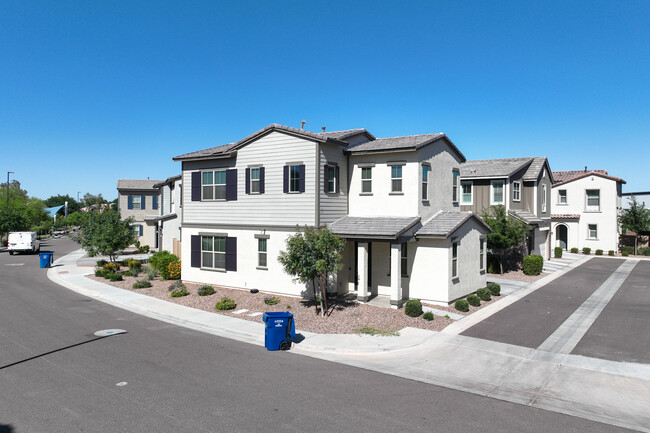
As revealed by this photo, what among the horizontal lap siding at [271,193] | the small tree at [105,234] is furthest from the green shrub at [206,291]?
the small tree at [105,234]

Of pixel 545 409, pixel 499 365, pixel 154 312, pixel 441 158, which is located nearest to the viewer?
pixel 545 409

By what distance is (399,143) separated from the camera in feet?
61.4

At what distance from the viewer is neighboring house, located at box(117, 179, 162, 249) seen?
42844mm

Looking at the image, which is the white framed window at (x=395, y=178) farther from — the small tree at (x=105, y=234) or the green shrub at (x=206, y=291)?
the small tree at (x=105, y=234)

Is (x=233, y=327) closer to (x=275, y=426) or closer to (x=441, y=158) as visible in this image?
(x=275, y=426)

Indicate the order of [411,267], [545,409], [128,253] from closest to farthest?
[545,409] < [411,267] < [128,253]

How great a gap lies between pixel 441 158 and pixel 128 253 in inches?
1282

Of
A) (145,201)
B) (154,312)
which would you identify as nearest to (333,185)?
(154,312)

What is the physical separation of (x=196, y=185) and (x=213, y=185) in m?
1.26

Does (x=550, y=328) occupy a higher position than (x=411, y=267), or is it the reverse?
(x=411, y=267)

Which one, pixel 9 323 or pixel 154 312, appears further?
pixel 154 312

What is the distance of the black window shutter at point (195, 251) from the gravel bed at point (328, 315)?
5.82 feet

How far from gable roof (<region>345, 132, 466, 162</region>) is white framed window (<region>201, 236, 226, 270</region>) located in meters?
8.23

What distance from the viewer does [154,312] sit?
1642cm
